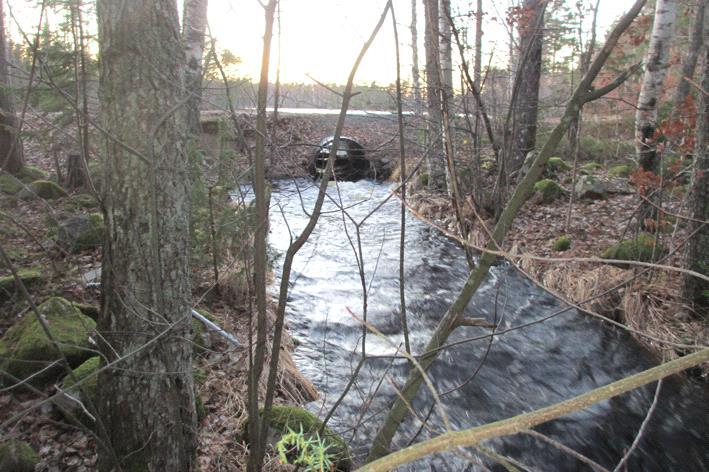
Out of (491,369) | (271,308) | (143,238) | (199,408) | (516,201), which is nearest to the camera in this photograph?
(516,201)

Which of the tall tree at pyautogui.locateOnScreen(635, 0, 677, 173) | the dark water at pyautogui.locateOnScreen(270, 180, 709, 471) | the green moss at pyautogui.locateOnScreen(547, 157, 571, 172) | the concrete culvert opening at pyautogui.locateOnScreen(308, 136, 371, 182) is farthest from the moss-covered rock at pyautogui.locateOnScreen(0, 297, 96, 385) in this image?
the green moss at pyautogui.locateOnScreen(547, 157, 571, 172)

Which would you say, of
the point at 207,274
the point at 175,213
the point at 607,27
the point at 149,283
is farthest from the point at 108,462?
the point at 607,27

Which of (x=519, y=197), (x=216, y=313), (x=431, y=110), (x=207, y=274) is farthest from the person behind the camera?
(x=431, y=110)

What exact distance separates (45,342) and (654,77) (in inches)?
285

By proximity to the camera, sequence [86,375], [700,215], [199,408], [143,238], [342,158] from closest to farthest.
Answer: [143,238]
[86,375]
[199,408]
[700,215]
[342,158]

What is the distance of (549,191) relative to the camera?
32.1ft

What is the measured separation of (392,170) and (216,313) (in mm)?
10036

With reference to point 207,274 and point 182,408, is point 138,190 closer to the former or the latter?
point 182,408

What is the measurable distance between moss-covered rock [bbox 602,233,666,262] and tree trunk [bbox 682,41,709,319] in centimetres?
69

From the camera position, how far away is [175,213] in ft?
9.23

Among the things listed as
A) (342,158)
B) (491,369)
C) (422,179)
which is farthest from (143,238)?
(422,179)

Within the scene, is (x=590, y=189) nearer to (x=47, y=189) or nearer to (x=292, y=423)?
(x=292, y=423)

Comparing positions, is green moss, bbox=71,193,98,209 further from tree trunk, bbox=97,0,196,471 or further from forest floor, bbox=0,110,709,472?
tree trunk, bbox=97,0,196,471

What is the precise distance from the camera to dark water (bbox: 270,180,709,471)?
165 inches
